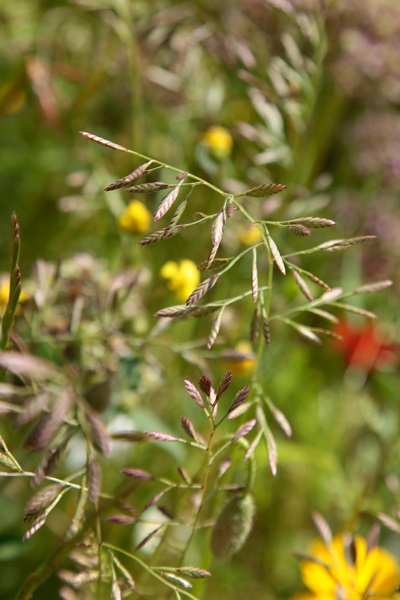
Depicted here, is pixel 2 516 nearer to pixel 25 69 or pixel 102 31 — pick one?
pixel 25 69

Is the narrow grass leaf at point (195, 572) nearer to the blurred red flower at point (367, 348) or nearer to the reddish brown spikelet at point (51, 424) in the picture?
the reddish brown spikelet at point (51, 424)

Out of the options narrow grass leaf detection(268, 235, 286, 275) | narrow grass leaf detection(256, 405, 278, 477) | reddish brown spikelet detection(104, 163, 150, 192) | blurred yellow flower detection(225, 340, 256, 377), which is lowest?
blurred yellow flower detection(225, 340, 256, 377)

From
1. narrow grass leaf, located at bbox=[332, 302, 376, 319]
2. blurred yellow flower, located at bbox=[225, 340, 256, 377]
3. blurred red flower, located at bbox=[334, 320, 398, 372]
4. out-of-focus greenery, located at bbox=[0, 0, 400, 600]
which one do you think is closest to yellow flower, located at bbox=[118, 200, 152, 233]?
out-of-focus greenery, located at bbox=[0, 0, 400, 600]

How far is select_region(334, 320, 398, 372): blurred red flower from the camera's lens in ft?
3.28

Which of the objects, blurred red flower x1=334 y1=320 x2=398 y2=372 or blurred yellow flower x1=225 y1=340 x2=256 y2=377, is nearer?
blurred yellow flower x1=225 y1=340 x2=256 y2=377

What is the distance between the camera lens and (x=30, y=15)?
3.25 feet

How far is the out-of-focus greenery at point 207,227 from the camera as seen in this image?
622mm

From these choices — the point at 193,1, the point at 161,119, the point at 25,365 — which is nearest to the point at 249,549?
the point at 161,119

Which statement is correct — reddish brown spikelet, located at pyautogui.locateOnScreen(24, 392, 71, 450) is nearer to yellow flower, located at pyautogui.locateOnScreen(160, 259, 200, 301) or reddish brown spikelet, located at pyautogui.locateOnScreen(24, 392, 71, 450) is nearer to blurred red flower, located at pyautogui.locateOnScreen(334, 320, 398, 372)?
yellow flower, located at pyautogui.locateOnScreen(160, 259, 200, 301)

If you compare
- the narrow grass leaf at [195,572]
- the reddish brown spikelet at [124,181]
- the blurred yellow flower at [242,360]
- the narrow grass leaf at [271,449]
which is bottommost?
the blurred yellow flower at [242,360]

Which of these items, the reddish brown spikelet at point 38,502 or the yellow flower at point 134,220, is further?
the yellow flower at point 134,220

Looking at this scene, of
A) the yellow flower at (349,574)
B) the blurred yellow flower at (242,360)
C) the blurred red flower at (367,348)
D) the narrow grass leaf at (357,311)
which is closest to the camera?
the narrow grass leaf at (357,311)

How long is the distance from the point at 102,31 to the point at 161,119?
7.7 inches

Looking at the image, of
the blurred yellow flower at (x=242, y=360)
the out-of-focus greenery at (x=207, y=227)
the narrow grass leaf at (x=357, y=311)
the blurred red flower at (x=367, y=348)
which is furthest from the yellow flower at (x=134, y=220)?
the blurred red flower at (x=367, y=348)
